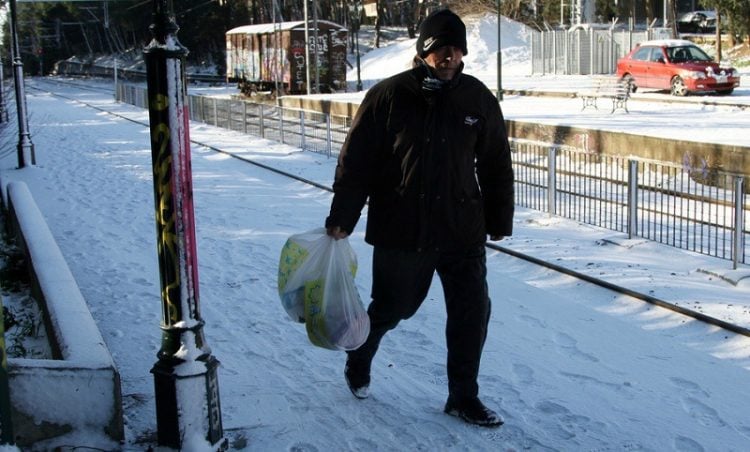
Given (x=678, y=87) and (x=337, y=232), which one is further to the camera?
(x=678, y=87)

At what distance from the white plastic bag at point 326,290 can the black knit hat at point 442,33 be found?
0.98 m

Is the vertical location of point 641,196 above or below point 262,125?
below

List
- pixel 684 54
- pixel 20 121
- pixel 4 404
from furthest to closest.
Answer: pixel 684 54 < pixel 20 121 < pixel 4 404

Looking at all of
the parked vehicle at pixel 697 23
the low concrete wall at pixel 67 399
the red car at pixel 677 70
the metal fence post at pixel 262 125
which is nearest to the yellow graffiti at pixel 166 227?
the low concrete wall at pixel 67 399

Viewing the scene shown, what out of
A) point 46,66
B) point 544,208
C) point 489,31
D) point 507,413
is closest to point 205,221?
point 544,208

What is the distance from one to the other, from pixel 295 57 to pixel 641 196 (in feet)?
111

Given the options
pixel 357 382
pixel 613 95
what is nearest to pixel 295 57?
pixel 613 95

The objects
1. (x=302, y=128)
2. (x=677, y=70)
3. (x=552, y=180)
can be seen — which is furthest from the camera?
(x=677, y=70)

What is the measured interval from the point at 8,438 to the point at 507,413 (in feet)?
8.27

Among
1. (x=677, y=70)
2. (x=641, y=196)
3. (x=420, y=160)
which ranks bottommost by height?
(x=641, y=196)

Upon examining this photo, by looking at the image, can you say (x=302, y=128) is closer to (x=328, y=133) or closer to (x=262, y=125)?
(x=328, y=133)

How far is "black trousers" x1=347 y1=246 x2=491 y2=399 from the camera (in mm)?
4648

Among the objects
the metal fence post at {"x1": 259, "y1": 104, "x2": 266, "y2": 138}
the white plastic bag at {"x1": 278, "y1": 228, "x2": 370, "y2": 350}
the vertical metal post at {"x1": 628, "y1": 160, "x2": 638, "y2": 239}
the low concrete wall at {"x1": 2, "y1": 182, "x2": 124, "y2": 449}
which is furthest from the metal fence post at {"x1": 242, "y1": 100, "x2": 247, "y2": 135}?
the white plastic bag at {"x1": 278, "y1": 228, "x2": 370, "y2": 350}

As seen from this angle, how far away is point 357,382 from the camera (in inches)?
204
